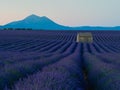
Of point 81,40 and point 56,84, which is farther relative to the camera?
point 81,40

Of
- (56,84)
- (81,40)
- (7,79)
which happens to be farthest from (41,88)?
(81,40)

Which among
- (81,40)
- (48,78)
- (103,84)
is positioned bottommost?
(81,40)

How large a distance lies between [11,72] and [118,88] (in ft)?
8.79

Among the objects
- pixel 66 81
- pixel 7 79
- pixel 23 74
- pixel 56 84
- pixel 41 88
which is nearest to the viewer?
pixel 41 88

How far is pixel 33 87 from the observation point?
184 inches

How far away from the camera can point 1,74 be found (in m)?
6.87

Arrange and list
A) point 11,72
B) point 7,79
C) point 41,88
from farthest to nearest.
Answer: point 11,72, point 7,79, point 41,88

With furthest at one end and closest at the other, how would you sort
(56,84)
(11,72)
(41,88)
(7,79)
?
(11,72) < (7,79) < (56,84) < (41,88)

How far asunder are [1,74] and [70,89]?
1.81 m

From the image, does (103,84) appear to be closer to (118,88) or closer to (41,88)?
(118,88)

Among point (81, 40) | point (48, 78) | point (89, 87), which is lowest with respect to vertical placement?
point (81, 40)

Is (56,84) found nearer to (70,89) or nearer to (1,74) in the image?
(70,89)

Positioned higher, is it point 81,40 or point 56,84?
point 56,84

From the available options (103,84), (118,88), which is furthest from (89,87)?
(118,88)
